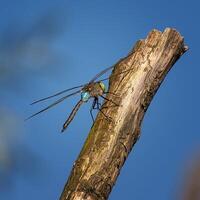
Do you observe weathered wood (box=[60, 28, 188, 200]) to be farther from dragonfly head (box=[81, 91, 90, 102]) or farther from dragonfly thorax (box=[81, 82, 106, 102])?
dragonfly head (box=[81, 91, 90, 102])

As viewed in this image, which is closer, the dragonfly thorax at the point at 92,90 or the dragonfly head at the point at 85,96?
the dragonfly thorax at the point at 92,90

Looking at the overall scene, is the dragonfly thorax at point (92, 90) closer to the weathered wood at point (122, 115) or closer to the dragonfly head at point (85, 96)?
the dragonfly head at point (85, 96)

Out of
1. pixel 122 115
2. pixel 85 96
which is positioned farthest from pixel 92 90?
pixel 122 115

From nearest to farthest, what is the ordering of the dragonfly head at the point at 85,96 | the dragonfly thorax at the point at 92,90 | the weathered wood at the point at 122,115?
the weathered wood at the point at 122,115, the dragonfly thorax at the point at 92,90, the dragonfly head at the point at 85,96

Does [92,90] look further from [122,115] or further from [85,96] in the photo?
[122,115]

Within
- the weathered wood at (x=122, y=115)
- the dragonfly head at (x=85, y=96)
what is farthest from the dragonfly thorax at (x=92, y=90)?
the weathered wood at (x=122, y=115)

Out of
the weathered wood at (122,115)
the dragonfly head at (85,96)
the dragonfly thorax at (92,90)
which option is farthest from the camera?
the dragonfly head at (85,96)

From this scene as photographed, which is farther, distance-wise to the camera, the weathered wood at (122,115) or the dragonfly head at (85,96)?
the dragonfly head at (85,96)

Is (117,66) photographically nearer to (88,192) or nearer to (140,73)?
(140,73)
